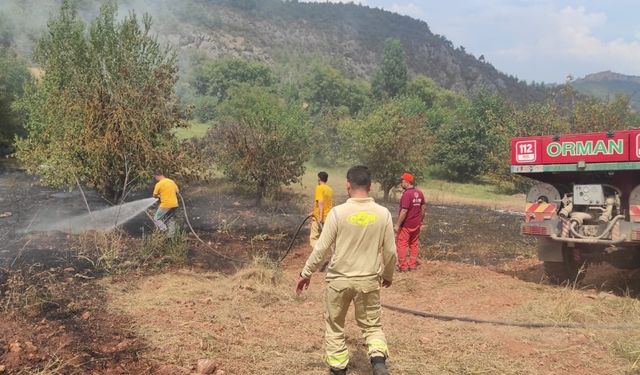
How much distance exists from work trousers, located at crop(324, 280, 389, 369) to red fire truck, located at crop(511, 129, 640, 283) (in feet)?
12.9

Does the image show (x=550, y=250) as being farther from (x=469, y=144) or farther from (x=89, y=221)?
(x=469, y=144)

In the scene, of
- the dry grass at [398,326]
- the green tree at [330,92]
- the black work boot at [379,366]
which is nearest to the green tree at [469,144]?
the dry grass at [398,326]

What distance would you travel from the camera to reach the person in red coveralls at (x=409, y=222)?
7.87 metres

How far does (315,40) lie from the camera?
150 m

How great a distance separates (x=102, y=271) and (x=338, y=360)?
16.3ft

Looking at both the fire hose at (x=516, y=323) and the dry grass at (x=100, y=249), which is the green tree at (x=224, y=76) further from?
the fire hose at (x=516, y=323)

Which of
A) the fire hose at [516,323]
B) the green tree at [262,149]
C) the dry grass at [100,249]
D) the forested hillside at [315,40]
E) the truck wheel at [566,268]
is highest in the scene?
the forested hillside at [315,40]

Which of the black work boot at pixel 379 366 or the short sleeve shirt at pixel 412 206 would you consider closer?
the black work boot at pixel 379 366

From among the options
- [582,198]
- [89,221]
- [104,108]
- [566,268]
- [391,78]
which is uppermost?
[391,78]

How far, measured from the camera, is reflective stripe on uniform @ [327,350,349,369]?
12.2 feet

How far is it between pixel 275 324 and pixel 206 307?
94 cm

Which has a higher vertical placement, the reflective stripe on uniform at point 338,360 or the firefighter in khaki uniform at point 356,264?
the firefighter in khaki uniform at point 356,264

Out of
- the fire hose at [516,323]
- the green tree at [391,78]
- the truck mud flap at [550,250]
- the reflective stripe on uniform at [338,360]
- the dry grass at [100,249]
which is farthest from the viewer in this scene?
the green tree at [391,78]

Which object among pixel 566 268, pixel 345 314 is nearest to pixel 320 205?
pixel 566 268
